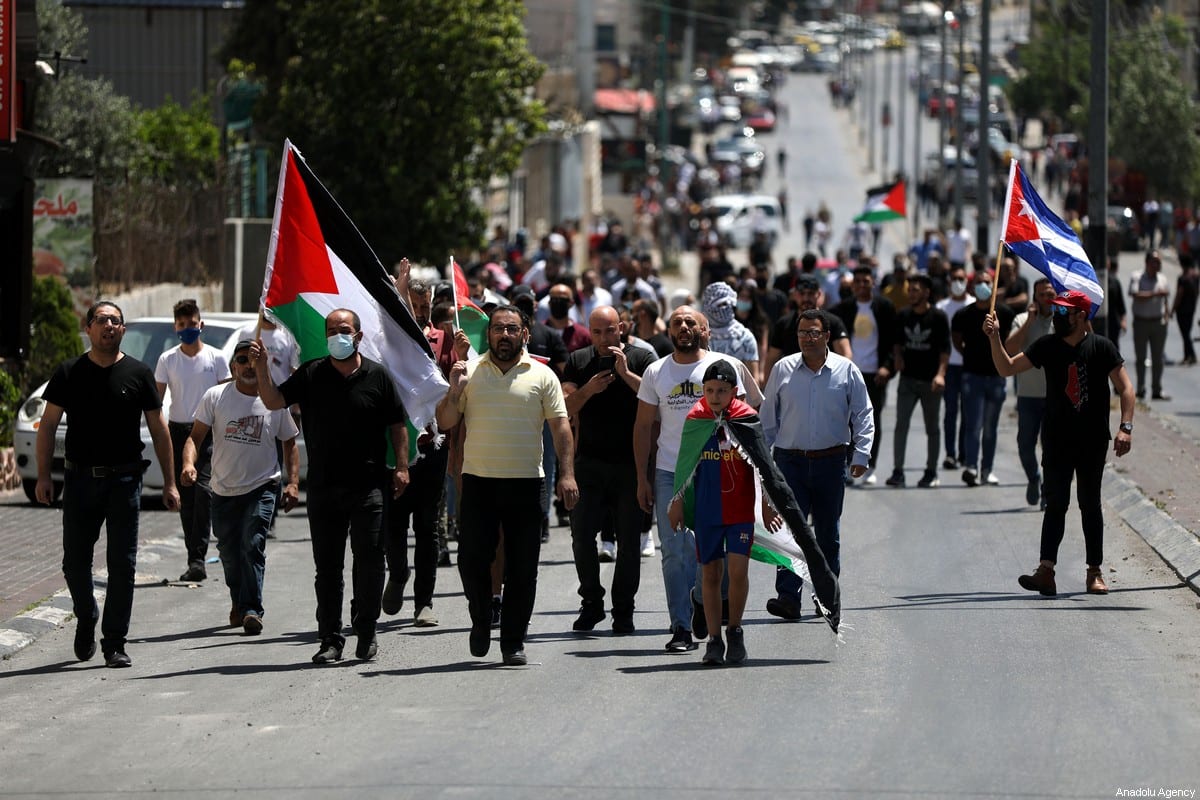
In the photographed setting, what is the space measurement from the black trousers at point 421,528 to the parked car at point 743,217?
50070mm

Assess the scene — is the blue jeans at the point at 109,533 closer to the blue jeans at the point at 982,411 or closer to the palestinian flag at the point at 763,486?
the palestinian flag at the point at 763,486

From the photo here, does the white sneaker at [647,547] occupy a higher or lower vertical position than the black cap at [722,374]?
lower

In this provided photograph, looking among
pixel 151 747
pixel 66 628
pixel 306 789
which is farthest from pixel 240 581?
pixel 306 789

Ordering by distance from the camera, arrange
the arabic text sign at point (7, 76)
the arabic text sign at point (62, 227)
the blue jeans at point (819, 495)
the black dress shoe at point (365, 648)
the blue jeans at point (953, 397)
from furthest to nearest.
→ the arabic text sign at point (62, 227) < the blue jeans at point (953, 397) < the arabic text sign at point (7, 76) < the blue jeans at point (819, 495) < the black dress shoe at point (365, 648)

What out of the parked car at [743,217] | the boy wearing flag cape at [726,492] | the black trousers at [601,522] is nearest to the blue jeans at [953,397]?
the black trousers at [601,522]

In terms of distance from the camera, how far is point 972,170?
3022 inches

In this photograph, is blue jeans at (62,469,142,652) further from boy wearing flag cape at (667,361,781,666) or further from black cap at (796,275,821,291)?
black cap at (796,275,821,291)

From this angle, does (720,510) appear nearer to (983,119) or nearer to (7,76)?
(7,76)

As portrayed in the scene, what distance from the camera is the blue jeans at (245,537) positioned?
11.9m

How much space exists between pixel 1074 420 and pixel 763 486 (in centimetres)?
291

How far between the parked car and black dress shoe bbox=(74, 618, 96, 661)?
5133cm

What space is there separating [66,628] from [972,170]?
221ft

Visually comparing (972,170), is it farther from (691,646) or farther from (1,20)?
(691,646)

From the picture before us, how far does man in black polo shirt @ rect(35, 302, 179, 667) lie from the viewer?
423 inches
